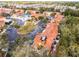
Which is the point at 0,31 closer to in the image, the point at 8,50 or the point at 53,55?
the point at 8,50

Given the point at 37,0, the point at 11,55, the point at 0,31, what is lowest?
the point at 11,55

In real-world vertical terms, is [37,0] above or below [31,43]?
above

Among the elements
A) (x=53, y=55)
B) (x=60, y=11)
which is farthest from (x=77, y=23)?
(x=53, y=55)

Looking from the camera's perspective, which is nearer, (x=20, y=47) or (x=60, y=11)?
(x=20, y=47)

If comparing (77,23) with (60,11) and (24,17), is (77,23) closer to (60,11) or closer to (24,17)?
(60,11)

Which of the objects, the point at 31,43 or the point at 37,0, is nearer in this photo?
the point at 31,43

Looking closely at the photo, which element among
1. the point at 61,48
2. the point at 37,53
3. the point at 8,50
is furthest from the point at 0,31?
the point at 61,48
